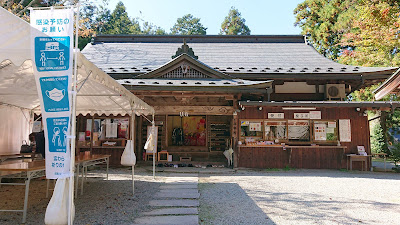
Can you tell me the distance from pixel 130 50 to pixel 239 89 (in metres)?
7.34

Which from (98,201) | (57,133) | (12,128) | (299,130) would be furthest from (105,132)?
(57,133)

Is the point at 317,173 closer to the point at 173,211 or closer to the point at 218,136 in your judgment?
the point at 218,136

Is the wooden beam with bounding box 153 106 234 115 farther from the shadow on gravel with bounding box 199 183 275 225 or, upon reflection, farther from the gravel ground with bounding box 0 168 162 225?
the shadow on gravel with bounding box 199 183 275 225

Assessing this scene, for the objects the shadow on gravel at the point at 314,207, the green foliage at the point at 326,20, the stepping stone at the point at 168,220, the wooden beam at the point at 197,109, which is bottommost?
the shadow on gravel at the point at 314,207

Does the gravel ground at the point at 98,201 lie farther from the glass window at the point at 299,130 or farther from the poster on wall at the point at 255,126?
the glass window at the point at 299,130

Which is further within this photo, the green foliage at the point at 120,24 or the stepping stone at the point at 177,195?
the green foliage at the point at 120,24

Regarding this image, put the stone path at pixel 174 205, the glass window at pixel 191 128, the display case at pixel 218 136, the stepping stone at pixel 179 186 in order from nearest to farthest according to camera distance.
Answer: the stone path at pixel 174 205, the stepping stone at pixel 179 186, the display case at pixel 218 136, the glass window at pixel 191 128

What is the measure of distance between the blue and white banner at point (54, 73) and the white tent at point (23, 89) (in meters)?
0.20

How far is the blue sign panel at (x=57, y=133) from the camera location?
2934mm

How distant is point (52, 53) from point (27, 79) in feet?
8.29

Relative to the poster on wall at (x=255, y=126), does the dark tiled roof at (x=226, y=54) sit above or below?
above

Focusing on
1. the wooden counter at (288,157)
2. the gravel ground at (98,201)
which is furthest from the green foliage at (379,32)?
the gravel ground at (98,201)

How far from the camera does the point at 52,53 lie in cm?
295

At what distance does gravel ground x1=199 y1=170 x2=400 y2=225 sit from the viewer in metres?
4.29
